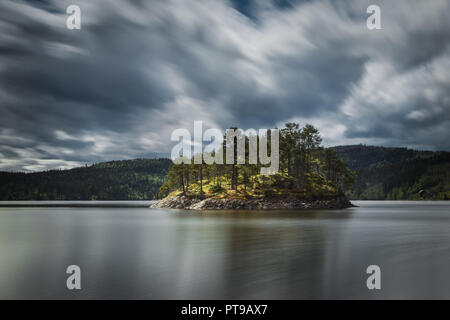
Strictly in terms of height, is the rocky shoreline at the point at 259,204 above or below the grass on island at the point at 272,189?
below

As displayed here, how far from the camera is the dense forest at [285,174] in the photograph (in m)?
113

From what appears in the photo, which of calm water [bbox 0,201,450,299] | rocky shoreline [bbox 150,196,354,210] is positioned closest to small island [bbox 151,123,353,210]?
rocky shoreline [bbox 150,196,354,210]

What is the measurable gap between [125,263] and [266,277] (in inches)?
391

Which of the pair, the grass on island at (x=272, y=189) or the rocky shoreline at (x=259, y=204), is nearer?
the rocky shoreline at (x=259, y=204)

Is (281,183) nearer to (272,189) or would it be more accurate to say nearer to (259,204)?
(272,189)

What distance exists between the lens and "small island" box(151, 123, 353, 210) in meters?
109

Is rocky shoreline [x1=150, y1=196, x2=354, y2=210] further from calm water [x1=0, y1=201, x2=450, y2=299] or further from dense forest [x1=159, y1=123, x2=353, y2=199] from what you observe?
calm water [x1=0, y1=201, x2=450, y2=299]

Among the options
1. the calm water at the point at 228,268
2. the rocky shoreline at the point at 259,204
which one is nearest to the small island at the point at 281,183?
the rocky shoreline at the point at 259,204

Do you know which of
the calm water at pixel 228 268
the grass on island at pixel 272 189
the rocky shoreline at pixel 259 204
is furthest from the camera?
the grass on island at pixel 272 189

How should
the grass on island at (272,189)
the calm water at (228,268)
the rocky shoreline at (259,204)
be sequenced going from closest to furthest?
the calm water at (228,268) < the rocky shoreline at (259,204) < the grass on island at (272,189)

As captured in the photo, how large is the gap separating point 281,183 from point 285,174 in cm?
730

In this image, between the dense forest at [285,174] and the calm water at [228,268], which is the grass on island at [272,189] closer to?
the dense forest at [285,174]

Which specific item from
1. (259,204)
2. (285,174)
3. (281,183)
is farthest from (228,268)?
(285,174)

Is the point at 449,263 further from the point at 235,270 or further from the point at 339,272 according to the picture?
the point at 235,270
